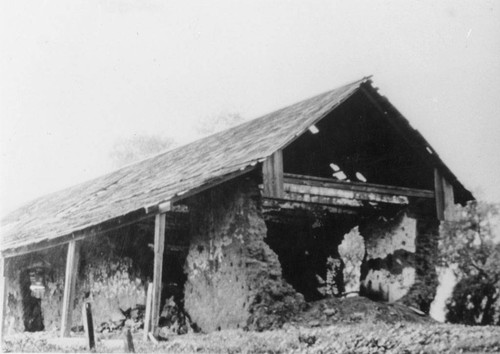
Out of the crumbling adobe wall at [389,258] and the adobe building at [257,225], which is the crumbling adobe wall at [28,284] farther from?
the crumbling adobe wall at [389,258]

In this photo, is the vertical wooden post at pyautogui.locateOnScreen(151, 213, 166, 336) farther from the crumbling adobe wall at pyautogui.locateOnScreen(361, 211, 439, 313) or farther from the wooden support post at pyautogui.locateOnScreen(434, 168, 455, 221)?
the wooden support post at pyautogui.locateOnScreen(434, 168, 455, 221)

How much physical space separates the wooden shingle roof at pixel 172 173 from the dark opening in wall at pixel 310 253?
2.67 metres

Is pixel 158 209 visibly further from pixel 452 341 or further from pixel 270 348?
pixel 452 341

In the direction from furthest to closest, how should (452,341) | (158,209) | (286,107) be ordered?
1. (286,107)
2. (158,209)
3. (452,341)

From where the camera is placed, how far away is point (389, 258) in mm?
15391

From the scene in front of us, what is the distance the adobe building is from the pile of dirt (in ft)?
1.19

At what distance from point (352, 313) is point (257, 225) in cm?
231

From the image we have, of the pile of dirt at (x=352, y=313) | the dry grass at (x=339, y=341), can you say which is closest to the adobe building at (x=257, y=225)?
the pile of dirt at (x=352, y=313)

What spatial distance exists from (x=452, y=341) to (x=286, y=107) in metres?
8.99

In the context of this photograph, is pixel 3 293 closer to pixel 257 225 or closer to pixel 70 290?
pixel 70 290

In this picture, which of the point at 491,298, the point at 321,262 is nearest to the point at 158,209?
the point at 321,262

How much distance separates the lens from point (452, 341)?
31.6 feet

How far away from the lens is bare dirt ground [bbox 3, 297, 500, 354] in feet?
31.7

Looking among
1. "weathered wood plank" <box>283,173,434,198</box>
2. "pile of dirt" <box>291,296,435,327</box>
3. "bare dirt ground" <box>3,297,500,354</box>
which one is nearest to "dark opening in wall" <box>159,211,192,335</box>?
"bare dirt ground" <box>3,297,500,354</box>
